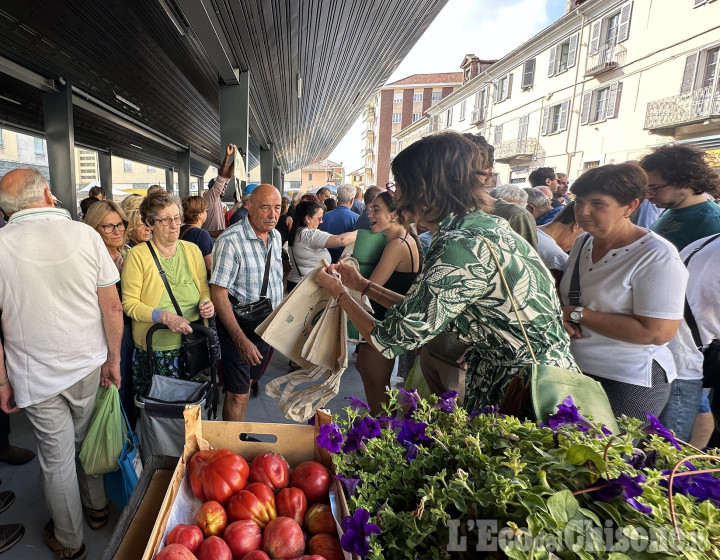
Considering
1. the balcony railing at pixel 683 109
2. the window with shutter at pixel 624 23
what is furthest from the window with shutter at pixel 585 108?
the balcony railing at pixel 683 109

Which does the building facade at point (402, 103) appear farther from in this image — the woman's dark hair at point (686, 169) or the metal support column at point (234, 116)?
the woman's dark hair at point (686, 169)

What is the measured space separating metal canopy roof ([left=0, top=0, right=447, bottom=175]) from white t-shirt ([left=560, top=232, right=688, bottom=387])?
180 inches

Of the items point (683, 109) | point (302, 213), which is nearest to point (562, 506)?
point (302, 213)

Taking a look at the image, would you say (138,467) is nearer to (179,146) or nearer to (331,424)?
(331,424)

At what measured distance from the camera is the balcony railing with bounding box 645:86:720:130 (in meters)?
11.6

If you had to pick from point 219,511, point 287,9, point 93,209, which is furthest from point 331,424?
point 287,9

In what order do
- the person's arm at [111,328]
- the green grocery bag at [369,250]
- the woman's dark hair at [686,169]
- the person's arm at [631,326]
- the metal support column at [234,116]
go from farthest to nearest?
the metal support column at [234,116], the green grocery bag at [369,250], the woman's dark hair at [686,169], the person's arm at [111,328], the person's arm at [631,326]

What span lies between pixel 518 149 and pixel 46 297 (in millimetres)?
23075

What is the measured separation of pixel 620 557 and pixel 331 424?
2.10 feet

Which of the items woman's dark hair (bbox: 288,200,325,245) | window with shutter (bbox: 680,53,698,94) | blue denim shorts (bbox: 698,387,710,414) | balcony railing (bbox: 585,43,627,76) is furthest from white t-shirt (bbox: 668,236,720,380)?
balcony railing (bbox: 585,43,627,76)

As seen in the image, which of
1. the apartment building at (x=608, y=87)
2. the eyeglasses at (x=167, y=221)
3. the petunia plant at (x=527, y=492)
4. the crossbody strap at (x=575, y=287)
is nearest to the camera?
the petunia plant at (x=527, y=492)

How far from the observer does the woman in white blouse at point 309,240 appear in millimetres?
4297

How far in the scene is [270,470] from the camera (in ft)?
3.59

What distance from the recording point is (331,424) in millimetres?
1025
